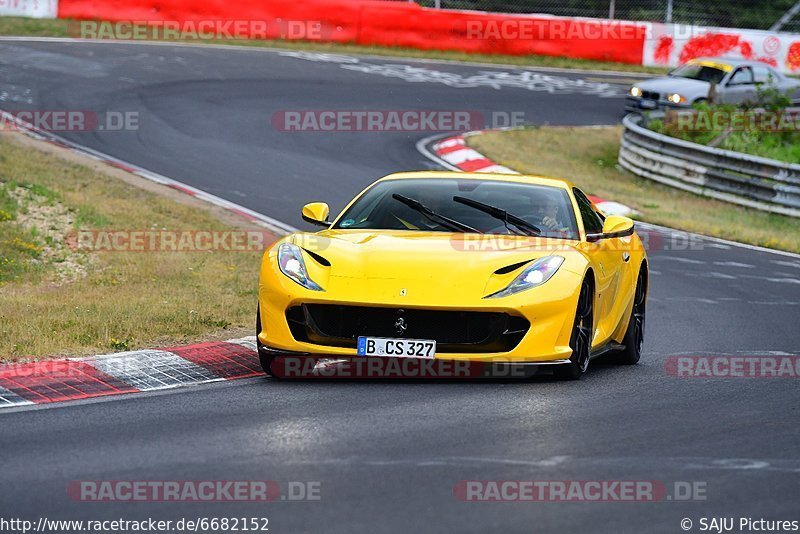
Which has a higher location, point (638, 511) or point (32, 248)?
point (638, 511)

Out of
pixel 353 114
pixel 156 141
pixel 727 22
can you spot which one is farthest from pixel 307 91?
pixel 727 22

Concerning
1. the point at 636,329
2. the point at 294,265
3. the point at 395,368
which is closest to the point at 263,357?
the point at 294,265

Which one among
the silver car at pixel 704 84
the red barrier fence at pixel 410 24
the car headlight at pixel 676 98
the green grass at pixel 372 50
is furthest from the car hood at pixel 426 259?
the red barrier fence at pixel 410 24

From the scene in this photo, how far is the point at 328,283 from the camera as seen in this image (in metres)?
7.83

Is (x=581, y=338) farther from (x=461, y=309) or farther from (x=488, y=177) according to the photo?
(x=488, y=177)

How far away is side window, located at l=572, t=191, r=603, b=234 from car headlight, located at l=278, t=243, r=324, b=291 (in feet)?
6.60

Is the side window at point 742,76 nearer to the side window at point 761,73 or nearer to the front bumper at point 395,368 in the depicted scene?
the side window at point 761,73

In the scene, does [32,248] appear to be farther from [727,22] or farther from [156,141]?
[727,22]

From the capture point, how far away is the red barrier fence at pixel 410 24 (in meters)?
31.7

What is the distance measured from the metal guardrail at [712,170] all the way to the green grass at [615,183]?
164mm

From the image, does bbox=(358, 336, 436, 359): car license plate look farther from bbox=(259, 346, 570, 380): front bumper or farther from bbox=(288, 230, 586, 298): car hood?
bbox=(288, 230, 586, 298): car hood

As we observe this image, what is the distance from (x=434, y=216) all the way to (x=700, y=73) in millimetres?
21079

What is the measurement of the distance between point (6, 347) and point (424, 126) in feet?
56.5

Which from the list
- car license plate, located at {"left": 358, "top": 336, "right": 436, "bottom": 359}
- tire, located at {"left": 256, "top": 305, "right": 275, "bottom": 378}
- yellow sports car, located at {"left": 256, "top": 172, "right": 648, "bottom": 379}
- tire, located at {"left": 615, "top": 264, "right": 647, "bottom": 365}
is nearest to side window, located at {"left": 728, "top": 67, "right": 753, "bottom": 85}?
tire, located at {"left": 615, "top": 264, "right": 647, "bottom": 365}
